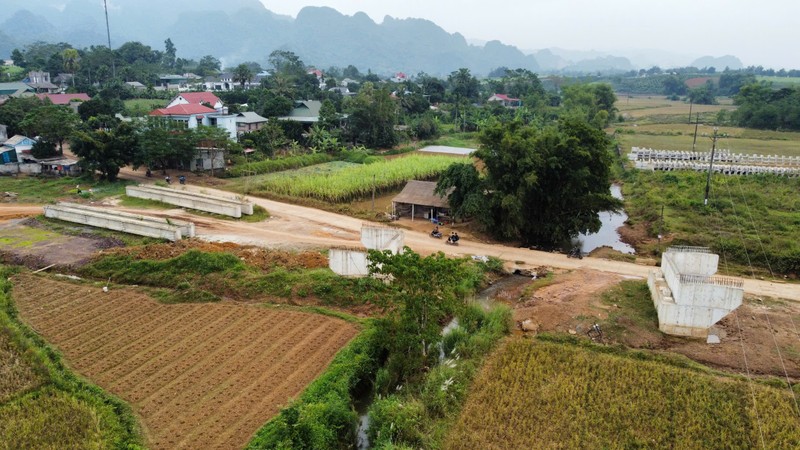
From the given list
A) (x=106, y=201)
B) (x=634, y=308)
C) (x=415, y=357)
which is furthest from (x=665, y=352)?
(x=106, y=201)

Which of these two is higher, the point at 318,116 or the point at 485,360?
the point at 318,116

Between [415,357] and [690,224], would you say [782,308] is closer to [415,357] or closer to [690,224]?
[690,224]

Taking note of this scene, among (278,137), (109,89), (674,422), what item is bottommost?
(674,422)

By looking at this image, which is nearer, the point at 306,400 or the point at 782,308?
the point at 306,400

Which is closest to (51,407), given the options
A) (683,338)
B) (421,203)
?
(683,338)

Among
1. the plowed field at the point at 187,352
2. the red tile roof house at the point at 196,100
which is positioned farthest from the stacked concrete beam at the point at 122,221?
the red tile roof house at the point at 196,100

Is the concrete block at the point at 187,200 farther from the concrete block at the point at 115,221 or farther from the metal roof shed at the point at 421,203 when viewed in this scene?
the metal roof shed at the point at 421,203

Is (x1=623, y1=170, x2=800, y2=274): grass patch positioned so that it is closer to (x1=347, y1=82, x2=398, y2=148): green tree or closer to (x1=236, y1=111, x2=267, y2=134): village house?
(x1=347, y1=82, x2=398, y2=148): green tree
